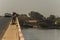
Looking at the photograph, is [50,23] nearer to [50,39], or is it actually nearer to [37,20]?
[37,20]

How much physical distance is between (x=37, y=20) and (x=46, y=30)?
76cm

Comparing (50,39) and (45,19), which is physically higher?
(45,19)

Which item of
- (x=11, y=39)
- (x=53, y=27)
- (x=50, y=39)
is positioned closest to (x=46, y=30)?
(x=53, y=27)

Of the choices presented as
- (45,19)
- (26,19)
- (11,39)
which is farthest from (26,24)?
(11,39)

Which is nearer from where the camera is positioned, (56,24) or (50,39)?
(50,39)

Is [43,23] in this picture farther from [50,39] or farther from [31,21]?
[50,39]

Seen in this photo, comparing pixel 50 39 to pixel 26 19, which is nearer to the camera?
pixel 50 39

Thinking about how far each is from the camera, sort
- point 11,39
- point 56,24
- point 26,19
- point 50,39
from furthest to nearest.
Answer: point 56,24
point 26,19
point 50,39
point 11,39

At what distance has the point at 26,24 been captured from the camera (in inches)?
472

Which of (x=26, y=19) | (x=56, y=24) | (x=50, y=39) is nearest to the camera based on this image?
(x=50, y=39)

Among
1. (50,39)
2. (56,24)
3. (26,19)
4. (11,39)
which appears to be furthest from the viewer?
(56,24)

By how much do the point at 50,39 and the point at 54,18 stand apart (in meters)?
2.39

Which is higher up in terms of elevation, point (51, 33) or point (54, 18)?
point (54, 18)

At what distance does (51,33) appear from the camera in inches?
484
